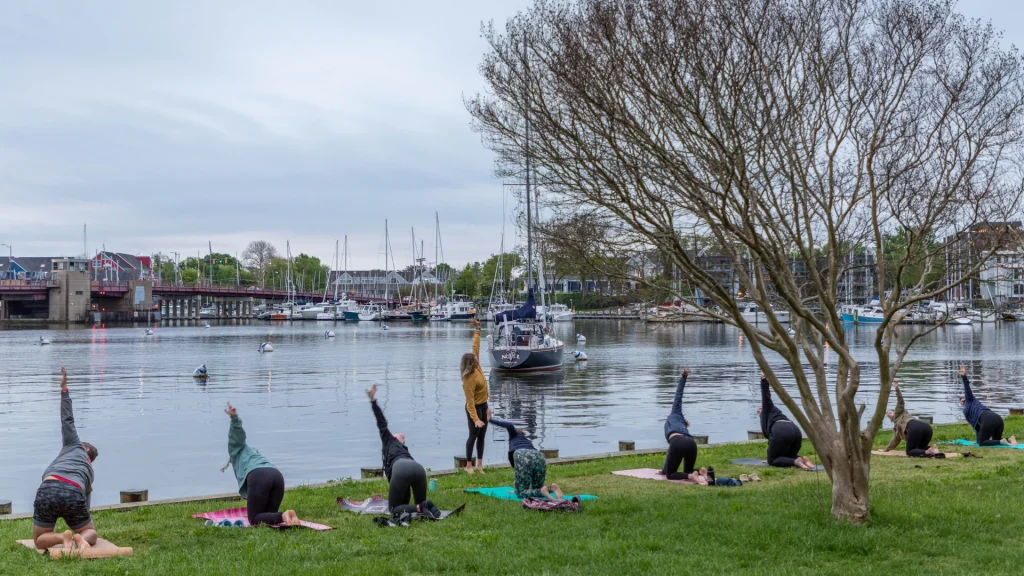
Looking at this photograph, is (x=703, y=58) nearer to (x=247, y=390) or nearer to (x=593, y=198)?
(x=593, y=198)

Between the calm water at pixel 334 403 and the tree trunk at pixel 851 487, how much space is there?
3868mm

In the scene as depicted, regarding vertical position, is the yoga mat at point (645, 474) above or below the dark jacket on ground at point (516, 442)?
below

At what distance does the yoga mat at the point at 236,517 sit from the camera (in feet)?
37.4

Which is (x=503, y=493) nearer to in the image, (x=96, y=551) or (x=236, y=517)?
(x=236, y=517)

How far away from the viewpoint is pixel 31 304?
15850 cm

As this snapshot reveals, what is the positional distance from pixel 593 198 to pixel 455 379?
37466 mm

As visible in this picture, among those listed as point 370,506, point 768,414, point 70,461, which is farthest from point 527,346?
point 70,461

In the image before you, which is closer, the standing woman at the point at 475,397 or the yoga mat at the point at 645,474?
the yoga mat at the point at 645,474

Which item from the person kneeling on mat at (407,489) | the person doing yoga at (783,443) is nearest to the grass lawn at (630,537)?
the person kneeling on mat at (407,489)

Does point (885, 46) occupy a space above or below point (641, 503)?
above

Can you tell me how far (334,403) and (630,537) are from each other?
28.1 metres

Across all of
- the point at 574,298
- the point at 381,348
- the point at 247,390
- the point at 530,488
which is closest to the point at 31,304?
the point at 574,298

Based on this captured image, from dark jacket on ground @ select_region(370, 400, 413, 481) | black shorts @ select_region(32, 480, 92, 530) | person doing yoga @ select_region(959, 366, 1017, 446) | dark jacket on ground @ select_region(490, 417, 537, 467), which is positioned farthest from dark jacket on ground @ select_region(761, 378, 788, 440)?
black shorts @ select_region(32, 480, 92, 530)

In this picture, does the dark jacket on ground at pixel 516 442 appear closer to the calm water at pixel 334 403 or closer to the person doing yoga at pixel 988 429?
the calm water at pixel 334 403
